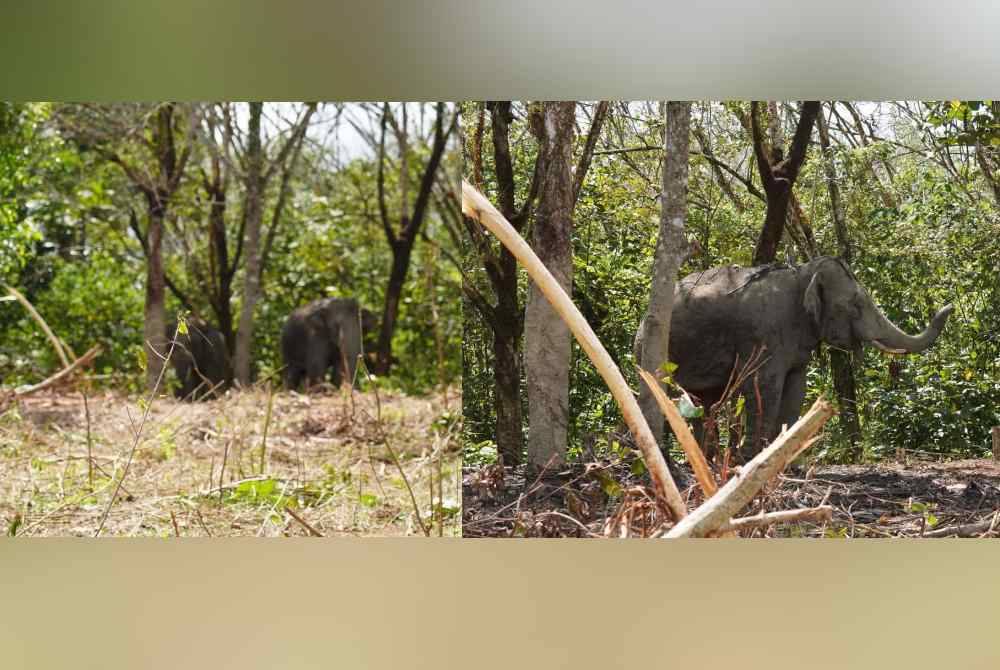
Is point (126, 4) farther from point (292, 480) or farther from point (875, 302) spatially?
point (875, 302)

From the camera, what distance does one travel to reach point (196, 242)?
10.7m

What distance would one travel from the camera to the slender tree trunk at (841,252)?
16.7 ft

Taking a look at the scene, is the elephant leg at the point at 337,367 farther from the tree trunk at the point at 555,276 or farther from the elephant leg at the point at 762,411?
the elephant leg at the point at 762,411

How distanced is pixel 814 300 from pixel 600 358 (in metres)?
1.28

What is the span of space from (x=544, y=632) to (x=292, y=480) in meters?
2.39

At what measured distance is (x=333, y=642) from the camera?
3.69m

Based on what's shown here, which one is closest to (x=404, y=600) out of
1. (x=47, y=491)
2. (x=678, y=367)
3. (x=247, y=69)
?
(x=678, y=367)

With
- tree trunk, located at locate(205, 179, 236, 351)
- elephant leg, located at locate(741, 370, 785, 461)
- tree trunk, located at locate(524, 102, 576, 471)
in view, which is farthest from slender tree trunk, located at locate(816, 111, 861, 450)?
tree trunk, located at locate(205, 179, 236, 351)

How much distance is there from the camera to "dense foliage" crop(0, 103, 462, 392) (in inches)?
375

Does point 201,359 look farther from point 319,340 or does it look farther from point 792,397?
point 792,397

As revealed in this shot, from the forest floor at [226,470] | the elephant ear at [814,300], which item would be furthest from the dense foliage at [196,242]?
the elephant ear at [814,300]

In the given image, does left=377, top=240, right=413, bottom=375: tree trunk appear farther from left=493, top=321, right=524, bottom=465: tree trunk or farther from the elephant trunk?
the elephant trunk

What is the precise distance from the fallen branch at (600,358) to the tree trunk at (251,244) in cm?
549

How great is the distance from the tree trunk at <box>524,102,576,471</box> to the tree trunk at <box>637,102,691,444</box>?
15.2 inches
